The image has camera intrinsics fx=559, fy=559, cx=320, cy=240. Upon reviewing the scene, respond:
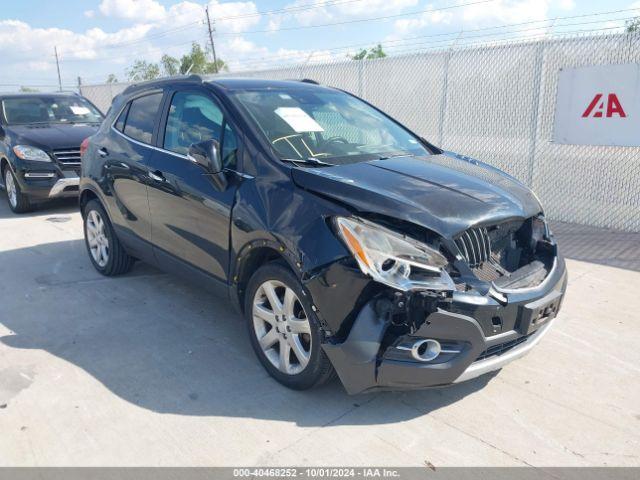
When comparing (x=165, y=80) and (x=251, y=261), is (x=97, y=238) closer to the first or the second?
(x=165, y=80)

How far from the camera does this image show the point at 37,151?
8148 mm

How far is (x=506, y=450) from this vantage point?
110 inches

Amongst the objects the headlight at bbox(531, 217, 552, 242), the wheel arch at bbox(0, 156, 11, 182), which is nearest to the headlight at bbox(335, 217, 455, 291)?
the headlight at bbox(531, 217, 552, 242)

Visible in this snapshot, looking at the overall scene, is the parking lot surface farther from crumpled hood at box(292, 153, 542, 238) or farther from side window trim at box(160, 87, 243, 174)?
side window trim at box(160, 87, 243, 174)

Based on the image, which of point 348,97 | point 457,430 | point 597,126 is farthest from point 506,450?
point 597,126

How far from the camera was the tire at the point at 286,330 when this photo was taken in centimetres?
304

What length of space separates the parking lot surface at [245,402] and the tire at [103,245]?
0.61 meters

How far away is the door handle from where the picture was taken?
420cm

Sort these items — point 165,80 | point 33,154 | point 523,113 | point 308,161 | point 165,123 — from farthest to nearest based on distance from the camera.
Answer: point 33,154, point 523,113, point 165,80, point 165,123, point 308,161

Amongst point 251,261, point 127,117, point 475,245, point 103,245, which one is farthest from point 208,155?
point 103,245

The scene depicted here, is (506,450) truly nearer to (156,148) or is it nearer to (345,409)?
(345,409)

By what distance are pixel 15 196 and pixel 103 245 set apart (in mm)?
3923

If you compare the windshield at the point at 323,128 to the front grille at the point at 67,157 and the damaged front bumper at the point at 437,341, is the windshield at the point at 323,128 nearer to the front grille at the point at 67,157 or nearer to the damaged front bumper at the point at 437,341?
the damaged front bumper at the point at 437,341

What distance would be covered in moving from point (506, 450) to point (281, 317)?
4.53 feet
